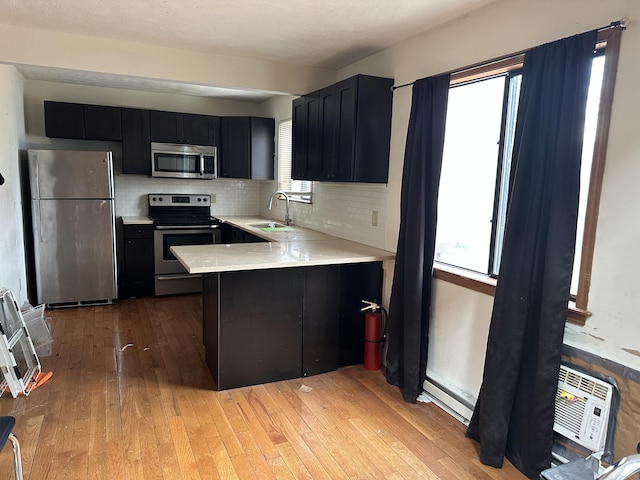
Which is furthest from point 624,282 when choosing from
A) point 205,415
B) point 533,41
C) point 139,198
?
point 139,198

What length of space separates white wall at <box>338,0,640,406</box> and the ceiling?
16 centimetres

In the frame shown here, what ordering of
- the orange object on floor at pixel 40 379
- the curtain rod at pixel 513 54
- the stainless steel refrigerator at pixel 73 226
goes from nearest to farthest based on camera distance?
the curtain rod at pixel 513 54 < the orange object on floor at pixel 40 379 < the stainless steel refrigerator at pixel 73 226

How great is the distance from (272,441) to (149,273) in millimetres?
3226

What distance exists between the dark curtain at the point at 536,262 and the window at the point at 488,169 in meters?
0.08

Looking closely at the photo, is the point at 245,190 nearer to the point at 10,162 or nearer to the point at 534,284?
the point at 10,162

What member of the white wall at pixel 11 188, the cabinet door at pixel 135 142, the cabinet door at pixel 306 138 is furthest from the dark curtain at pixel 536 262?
the cabinet door at pixel 135 142

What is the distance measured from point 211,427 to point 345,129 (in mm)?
2160

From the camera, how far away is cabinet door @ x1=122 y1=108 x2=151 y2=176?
5.00 metres

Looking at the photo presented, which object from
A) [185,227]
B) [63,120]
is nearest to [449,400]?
[185,227]

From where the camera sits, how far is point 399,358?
9.93 ft

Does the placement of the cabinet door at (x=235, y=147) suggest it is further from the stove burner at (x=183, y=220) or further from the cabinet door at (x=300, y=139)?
the cabinet door at (x=300, y=139)

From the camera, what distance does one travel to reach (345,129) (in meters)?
3.24

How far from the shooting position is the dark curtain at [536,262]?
191cm

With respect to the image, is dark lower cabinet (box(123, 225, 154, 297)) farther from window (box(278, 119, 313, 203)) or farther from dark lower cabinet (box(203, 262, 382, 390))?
dark lower cabinet (box(203, 262, 382, 390))
